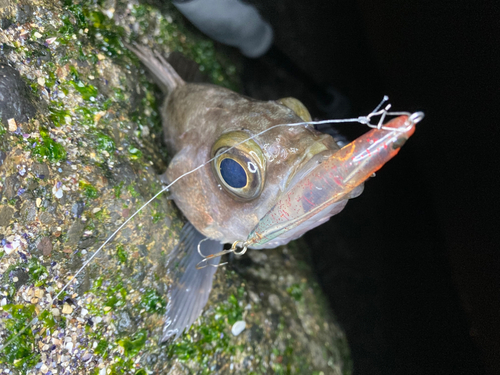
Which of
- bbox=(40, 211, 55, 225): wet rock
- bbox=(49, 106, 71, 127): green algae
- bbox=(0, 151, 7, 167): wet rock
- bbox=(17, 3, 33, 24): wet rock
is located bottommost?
bbox=(40, 211, 55, 225): wet rock

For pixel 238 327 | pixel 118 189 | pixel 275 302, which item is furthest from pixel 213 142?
pixel 275 302

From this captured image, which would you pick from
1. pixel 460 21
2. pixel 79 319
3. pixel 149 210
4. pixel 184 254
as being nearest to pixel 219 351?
pixel 184 254

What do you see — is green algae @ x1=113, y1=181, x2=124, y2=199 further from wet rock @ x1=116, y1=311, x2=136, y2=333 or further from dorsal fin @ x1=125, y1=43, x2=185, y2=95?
dorsal fin @ x1=125, y1=43, x2=185, y2=95

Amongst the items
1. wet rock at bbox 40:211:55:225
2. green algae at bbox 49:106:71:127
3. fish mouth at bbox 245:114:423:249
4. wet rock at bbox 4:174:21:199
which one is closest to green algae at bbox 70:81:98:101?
green algae at bbox 49:106:71:127

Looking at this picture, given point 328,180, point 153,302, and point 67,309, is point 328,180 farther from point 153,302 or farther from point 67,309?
point 67,309

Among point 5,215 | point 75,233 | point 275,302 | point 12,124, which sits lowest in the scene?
point 275,302

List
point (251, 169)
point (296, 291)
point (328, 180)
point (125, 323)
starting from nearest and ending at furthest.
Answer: point (328, 180)
point (251, 169)
point (125, 323)
point (296, 291)

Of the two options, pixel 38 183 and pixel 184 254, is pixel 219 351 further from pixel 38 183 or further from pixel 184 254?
pixel 38 183
